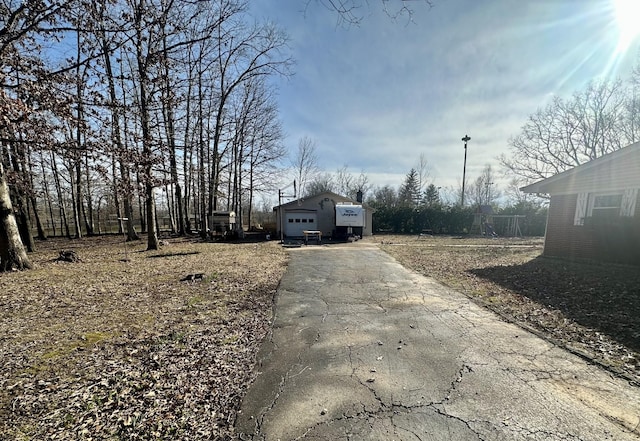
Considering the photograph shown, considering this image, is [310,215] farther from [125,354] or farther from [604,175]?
[125,354]

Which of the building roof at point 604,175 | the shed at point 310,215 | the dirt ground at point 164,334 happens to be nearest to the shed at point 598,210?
the building roof at point 604,175

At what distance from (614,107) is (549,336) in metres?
29.5

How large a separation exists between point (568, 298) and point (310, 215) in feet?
56.2

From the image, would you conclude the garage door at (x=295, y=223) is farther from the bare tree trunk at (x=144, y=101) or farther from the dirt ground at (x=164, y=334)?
the dirt ground at (x=164, y=334)

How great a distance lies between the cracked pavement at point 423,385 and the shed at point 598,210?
7.17 m

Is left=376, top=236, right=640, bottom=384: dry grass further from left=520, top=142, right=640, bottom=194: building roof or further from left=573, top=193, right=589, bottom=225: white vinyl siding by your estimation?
left=520, top=142, right=640, bottom=194: building roof

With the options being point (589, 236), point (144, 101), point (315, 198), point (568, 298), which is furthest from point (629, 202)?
point (315, 198)

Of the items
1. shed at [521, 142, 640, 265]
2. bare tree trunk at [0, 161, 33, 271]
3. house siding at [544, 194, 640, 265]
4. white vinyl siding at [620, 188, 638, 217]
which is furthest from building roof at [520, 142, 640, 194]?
bare tree trunk at [0, 161, 33, 271]

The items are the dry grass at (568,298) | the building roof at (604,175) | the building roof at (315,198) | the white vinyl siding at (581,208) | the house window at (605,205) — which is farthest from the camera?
the building roof at (315,198)

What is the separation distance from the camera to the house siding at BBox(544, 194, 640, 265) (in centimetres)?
816

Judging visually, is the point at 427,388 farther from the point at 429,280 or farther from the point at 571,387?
the point at 429,280

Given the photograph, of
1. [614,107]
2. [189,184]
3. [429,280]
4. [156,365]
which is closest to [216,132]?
[189,184]

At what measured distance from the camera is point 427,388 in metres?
2.75

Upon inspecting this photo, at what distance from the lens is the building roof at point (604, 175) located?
26.4 feet
